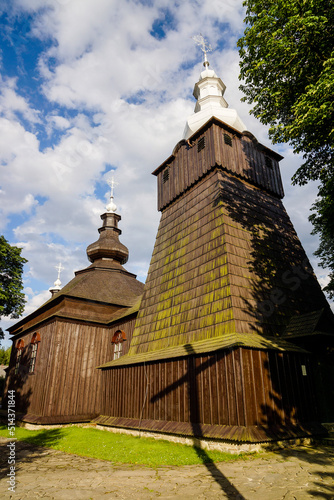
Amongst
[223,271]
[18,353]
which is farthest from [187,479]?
[18,353]

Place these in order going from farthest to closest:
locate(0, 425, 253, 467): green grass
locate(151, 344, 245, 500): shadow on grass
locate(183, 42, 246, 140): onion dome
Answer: locate(183, 42, 246, 140): onion dome < locate(0, 425, 253, 467): green grass < locate(151, 344, 245, 500): shadow on grass

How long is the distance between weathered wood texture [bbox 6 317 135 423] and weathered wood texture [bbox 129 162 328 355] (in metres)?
4.00

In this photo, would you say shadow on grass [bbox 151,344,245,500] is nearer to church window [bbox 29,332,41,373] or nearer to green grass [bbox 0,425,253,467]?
green grass [bbox 0,425,253,467]

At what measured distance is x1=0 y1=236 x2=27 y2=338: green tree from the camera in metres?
24.0

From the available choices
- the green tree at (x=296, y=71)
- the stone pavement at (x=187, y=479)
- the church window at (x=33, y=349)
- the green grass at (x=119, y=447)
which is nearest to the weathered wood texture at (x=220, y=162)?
the green tree at (x=296, y=71)

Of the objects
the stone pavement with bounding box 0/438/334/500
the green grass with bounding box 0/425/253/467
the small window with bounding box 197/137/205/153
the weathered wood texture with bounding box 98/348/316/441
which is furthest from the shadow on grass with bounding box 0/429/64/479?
the small window with bounding box 197/137/205/153

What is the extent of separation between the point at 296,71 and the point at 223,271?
7107 millimetres

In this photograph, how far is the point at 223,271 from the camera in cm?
1226

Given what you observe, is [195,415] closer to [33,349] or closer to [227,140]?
[227,140]

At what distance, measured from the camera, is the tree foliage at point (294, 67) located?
9.25 m

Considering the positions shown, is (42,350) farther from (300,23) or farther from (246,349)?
(300,23)

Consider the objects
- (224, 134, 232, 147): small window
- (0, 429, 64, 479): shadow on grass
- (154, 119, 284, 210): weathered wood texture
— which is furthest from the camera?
(224, 134, 232, 147): small window

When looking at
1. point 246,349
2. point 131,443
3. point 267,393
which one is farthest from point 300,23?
point 131,443

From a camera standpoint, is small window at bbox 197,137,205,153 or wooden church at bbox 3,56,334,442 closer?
wooden church at bbox 3,56,334,442
